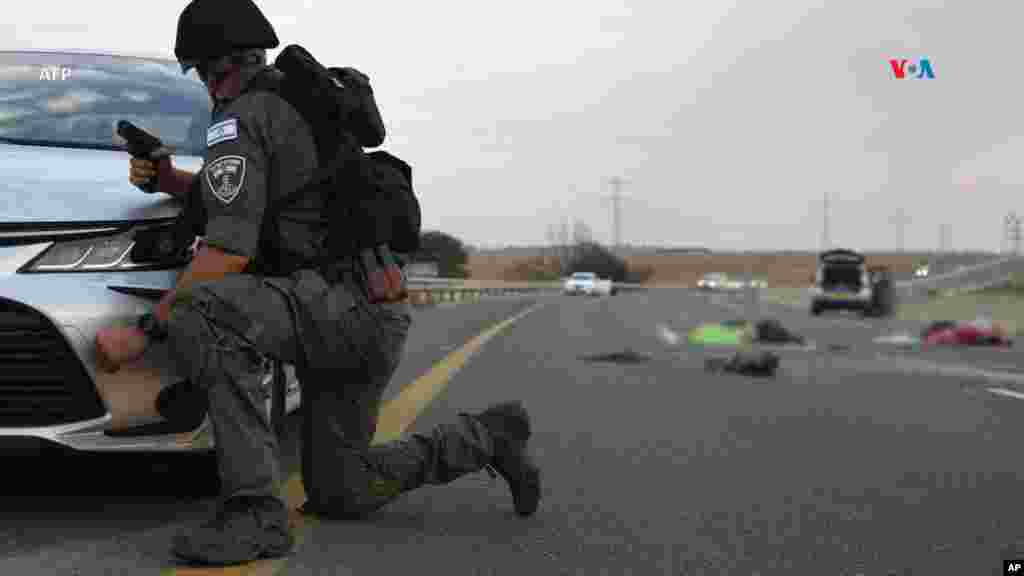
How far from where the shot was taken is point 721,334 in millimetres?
12461

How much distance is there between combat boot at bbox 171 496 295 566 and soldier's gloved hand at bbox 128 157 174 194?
983 millimetres

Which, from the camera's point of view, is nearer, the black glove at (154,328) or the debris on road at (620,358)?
the black glove at (154,328)

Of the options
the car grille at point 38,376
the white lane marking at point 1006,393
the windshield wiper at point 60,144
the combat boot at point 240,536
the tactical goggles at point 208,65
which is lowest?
the white lane marking at point 1006,393

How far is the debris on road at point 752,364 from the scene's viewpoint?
392 inches

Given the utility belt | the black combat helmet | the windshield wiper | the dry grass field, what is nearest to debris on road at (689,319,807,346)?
the dry grass field

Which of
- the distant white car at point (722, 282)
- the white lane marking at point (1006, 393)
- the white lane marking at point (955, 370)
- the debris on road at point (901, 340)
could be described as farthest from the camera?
the debris on road at point (901, 340)

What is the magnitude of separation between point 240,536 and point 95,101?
7.06 ft

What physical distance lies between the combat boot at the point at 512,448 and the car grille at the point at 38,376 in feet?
3.75

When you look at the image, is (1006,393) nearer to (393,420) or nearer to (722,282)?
(722,282)

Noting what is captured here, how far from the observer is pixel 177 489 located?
3891 mm

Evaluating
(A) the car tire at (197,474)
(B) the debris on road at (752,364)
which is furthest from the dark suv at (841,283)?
(A) the car tire at (197,474)

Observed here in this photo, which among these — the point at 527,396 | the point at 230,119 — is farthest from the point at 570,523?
the point at 527,396

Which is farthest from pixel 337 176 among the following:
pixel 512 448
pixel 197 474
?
pixel 197 474

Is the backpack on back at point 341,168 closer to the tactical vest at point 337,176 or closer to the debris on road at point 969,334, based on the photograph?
the tactical vest at point 337,176
